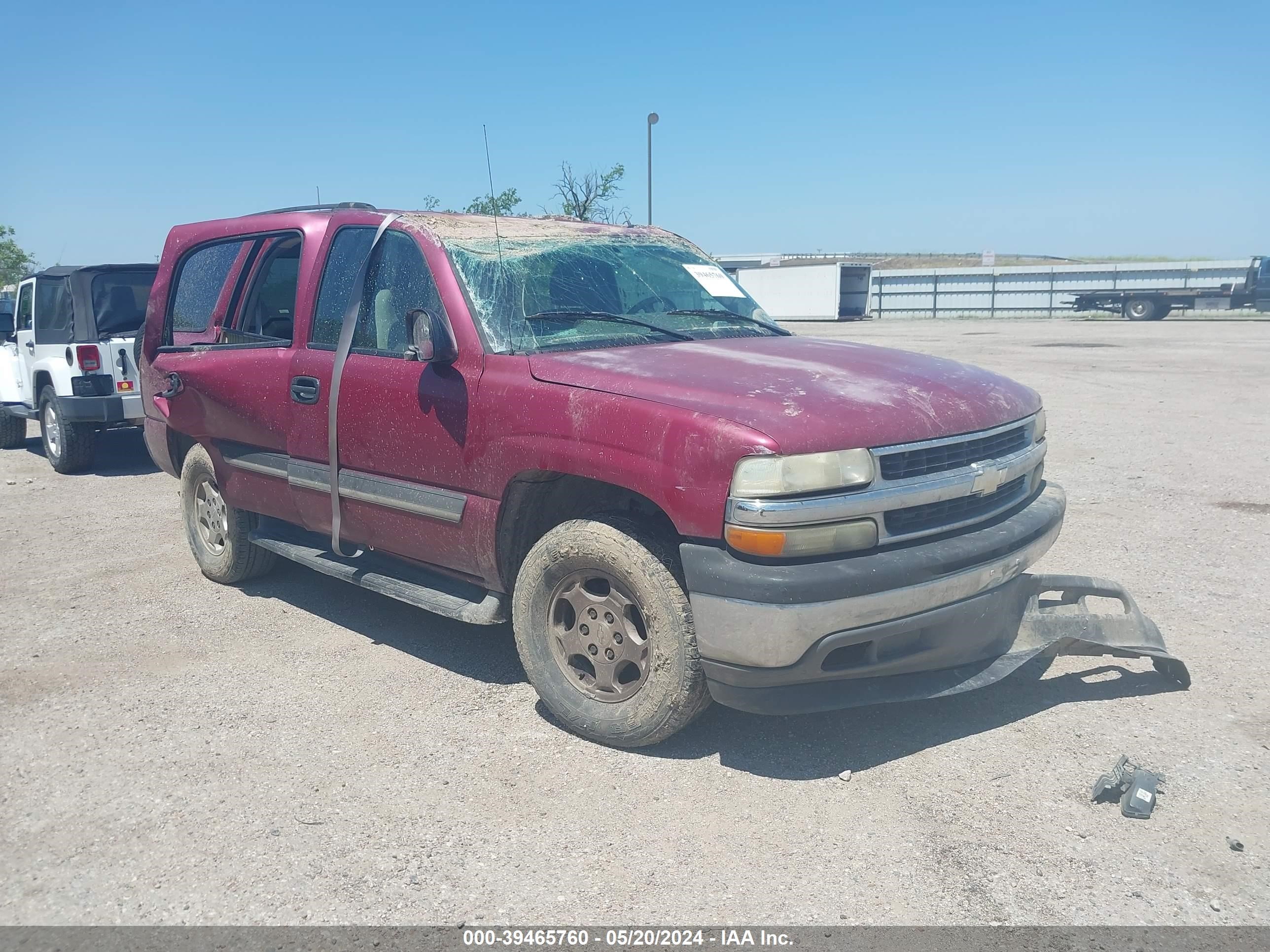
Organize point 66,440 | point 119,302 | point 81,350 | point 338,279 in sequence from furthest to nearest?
point 119,302, point 66,440, point 81,350, point 338,279

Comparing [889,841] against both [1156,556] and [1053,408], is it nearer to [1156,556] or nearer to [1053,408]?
[1156,556]

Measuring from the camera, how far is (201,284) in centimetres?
564

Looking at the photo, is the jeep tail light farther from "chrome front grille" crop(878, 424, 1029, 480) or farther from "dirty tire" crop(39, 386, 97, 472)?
"chrome front grille" crop(878, 424, 1029, 480)

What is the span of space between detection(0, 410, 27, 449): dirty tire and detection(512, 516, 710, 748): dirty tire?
10095 mm

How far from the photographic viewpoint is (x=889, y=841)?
9.96ft

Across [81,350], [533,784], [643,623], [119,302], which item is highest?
[119,302]

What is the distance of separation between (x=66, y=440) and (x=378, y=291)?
6502mm

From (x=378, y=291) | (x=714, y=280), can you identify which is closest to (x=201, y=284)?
(x=378, y=291)

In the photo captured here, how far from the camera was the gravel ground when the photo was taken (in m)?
2.78

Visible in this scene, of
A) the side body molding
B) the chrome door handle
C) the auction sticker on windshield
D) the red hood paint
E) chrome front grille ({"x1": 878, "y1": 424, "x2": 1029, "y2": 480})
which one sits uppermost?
the auction sticker on windshield

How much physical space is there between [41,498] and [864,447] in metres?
7.92

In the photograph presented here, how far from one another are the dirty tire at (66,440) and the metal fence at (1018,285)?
35.4 metres

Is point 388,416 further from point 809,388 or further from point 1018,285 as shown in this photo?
point 1018,285

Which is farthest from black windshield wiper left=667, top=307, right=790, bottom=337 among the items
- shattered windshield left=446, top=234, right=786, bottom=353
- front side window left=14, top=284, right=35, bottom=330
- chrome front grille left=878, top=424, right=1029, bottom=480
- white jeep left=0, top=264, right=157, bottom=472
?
front side window left=14, top=284, right=35, bottom=330
